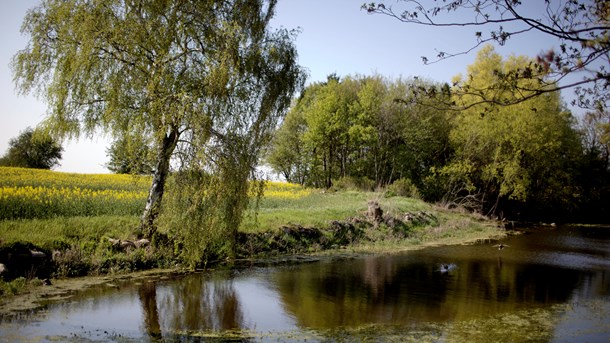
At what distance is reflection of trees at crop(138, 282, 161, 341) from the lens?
8747mm

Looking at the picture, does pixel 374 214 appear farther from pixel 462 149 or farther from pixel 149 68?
pixel 462 149

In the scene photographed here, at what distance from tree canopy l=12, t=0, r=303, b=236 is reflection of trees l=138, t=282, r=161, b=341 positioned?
2839 mm

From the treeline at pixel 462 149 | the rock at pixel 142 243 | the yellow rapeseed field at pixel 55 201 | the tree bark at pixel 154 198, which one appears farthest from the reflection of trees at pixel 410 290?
the treeline at pixel 462 149

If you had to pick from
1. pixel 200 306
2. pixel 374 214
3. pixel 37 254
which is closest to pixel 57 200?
pixel 37 254

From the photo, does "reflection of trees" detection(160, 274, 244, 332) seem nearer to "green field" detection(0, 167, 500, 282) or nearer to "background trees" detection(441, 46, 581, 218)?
"green field" detection(0, 167, 500, 282)

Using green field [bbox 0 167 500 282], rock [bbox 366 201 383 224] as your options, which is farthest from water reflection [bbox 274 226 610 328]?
rock [bbox 366 201 383 224]

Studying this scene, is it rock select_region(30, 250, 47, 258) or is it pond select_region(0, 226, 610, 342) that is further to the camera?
rock select_region(30, 250, 47, 258)

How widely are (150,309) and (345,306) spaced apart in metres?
4.63

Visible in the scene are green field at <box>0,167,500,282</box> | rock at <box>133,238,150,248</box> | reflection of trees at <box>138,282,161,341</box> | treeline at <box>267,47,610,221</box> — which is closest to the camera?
reflection of trees at <box>138,282,161,341</box>

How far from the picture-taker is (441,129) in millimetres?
42000

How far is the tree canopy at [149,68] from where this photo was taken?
40.8 feet

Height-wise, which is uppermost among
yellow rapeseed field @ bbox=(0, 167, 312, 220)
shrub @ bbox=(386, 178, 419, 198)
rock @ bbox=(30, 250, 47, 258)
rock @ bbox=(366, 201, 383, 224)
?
shrub @ bbox=(386, 178, 419, 198)

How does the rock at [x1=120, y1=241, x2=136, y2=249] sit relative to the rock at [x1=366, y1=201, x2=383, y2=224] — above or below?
below

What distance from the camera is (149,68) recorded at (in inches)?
519
